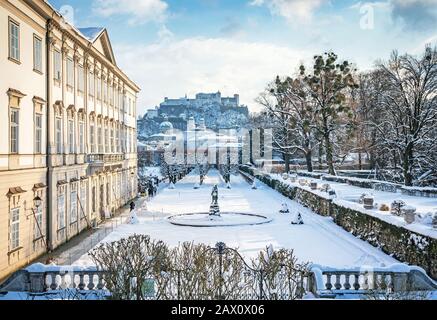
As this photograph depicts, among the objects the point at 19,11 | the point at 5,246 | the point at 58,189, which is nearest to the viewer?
the point at 5,246

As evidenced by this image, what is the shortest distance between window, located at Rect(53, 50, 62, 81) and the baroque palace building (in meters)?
0.04

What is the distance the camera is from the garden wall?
41.2ft

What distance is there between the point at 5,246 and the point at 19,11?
737 centimetres

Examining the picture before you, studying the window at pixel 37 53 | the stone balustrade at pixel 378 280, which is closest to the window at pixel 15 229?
the window at pixel 37 53

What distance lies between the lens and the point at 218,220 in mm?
23234

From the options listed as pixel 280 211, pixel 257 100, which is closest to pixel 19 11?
pixel 280 211

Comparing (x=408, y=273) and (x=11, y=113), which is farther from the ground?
(x=11, y=113)

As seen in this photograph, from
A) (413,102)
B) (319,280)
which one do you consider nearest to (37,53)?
(319,280)

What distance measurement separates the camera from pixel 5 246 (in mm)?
13648

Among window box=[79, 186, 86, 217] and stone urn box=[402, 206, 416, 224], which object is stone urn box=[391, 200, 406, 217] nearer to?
stone urn box=[402, 206, 416, 224]

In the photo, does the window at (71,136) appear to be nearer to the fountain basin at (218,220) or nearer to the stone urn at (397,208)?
the fountain basin at (218,220)

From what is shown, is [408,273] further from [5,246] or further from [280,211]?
[280,211]

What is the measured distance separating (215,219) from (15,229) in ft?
35.9

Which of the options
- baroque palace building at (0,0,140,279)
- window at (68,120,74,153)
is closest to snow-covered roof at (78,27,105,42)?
baroque palace building at (0,0,140,279)
